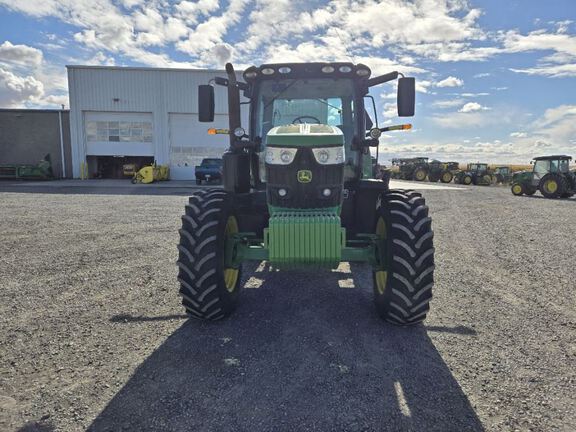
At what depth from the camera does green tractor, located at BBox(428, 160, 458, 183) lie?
33969 millimetres

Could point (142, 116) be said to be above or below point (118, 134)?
above

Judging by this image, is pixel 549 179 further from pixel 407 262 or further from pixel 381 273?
pixel 407 262

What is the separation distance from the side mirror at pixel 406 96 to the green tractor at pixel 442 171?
105 ft

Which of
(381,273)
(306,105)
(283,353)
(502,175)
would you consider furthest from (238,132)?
(502,175)

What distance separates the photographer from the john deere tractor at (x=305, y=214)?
11.7ft

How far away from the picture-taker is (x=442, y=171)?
34.2 m

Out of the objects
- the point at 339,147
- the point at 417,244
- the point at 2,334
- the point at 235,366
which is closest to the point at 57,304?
the point at 2,334

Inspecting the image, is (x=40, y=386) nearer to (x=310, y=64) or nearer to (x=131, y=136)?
(x=310, y=64)

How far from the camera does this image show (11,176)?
92.6 feet

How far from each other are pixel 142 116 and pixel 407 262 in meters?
29.3

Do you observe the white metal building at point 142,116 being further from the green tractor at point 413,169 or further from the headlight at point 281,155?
the headlight at point 281,155

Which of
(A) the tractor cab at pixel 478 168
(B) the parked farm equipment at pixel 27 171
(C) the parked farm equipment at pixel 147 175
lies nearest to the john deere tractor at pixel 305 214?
(C) the parked farm equipment at pixel 147 175

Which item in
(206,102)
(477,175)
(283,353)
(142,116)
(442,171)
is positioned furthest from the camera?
(442,171)

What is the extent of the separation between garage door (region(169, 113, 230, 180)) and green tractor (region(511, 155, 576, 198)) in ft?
63.6
